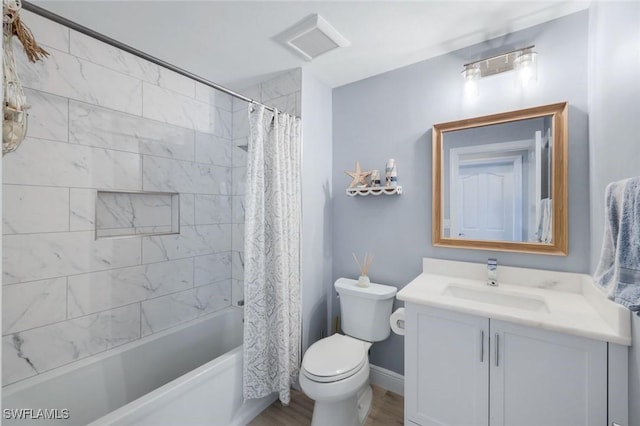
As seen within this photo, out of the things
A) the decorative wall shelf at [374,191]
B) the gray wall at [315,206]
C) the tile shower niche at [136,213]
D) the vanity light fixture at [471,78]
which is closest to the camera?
the vanity light fixture at [471,78]

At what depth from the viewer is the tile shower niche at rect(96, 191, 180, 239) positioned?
2025 mm

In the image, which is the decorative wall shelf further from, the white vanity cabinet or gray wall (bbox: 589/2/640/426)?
gray wall (bbox: 589/2/640/426)

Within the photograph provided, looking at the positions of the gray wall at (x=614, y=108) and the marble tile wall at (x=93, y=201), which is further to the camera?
the marble tile wall at (x=93, y=201)

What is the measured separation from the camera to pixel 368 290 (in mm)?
2141

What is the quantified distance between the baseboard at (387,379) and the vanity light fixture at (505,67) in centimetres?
202

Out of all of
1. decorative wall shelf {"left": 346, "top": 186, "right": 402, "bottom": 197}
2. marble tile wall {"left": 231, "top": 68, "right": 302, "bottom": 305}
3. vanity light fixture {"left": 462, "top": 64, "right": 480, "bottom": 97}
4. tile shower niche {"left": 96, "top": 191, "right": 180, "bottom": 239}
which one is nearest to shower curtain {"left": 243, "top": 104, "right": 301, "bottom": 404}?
decorative wall shelf {"left": 346, "top": 186, "right": 402, "bottom": 197}

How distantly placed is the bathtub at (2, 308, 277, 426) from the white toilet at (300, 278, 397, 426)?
49 centimetres

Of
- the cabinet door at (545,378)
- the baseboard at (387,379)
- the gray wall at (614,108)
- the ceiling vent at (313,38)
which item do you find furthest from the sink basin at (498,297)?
the ceiling vent at (313,38)

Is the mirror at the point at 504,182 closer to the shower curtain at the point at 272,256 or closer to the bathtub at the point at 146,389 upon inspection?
the shower curtain at the point at 272,256

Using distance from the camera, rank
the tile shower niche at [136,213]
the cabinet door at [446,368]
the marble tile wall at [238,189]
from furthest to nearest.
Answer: the marble tile wall at [238,189] < the tile shower niche at [136,213] < the cabinet door at [446,368]

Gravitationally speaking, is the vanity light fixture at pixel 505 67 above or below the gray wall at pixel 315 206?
above

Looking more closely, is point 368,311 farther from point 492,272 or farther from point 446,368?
point 492,272

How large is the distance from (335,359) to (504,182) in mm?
1472

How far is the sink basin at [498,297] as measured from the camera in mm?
1659
